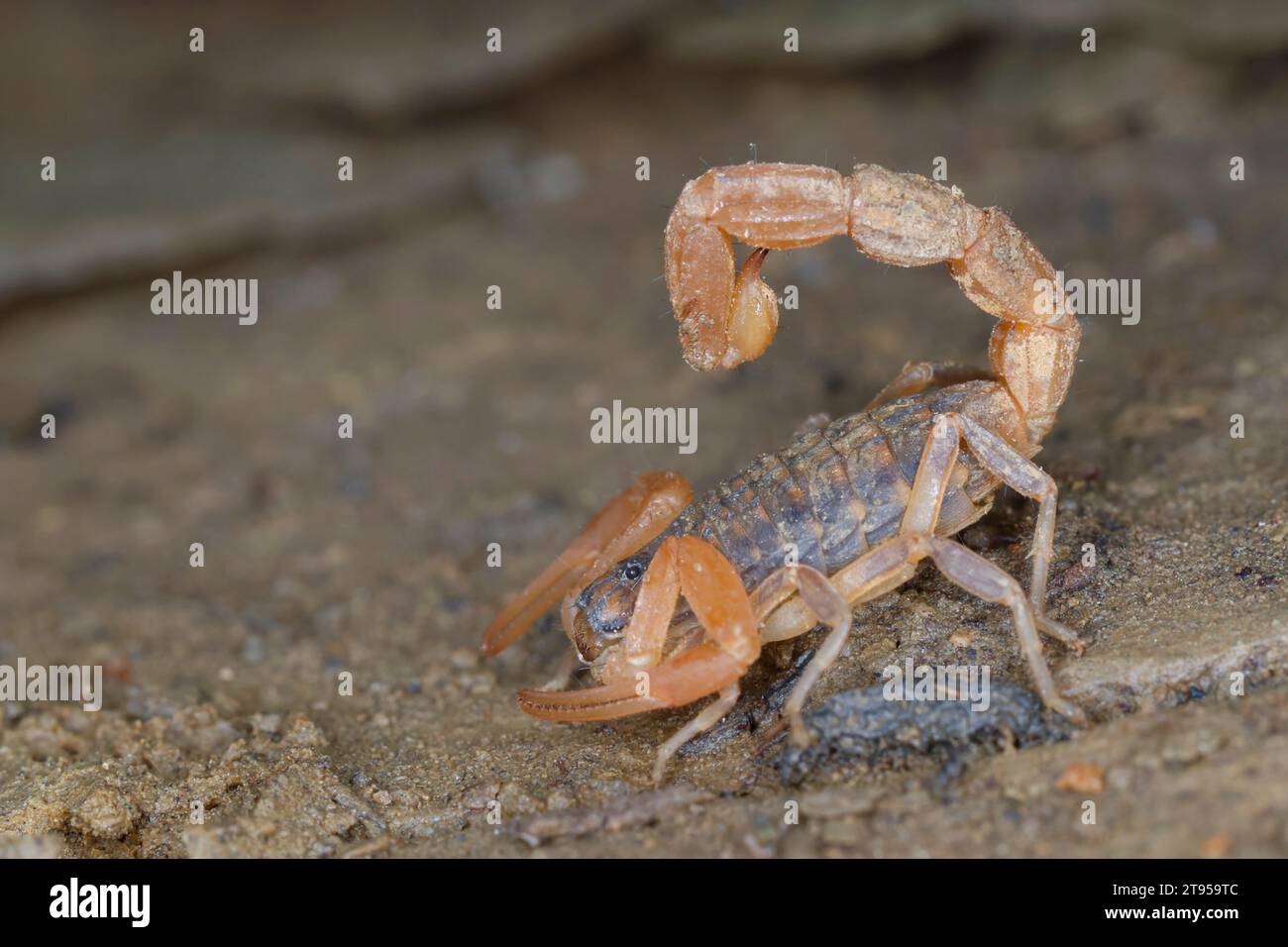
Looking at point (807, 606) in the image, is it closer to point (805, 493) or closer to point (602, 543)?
point (805, 493)

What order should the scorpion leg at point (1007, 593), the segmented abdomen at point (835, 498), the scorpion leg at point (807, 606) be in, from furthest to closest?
the segmented abdomen at point (835, 498) < the scorpion leg at point (807, 606) < the scorpion leg at point (1007, 593)

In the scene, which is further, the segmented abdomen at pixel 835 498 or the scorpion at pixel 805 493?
the segmented abdomen at pixel 835 498

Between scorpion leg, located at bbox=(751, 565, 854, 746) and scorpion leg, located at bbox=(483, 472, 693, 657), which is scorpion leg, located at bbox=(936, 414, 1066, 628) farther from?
scorpion leg, located at bbox=(483, 472, 693, 657)

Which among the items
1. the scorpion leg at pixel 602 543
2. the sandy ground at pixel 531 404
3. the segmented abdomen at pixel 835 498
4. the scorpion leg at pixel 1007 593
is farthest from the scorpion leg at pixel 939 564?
the scorpion leg at pixel 602 543

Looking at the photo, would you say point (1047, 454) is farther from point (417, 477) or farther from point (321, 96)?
point (321, 96)

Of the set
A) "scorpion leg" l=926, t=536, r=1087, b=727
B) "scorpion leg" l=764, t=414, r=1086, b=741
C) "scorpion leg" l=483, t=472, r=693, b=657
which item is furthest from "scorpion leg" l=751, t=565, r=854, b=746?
"scorpion leg" l=483, t=472, r=693, b=657

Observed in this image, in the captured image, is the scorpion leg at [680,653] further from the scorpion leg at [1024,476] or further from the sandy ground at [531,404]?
the scorpion leg at [1024,476]

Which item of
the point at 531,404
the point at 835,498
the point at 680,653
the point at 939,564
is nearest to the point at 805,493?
the point at 835,498
